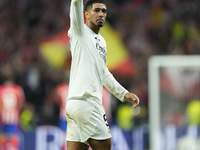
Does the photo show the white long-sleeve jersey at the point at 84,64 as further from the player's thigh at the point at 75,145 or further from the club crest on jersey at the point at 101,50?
the player's thigh at the point at 75,145

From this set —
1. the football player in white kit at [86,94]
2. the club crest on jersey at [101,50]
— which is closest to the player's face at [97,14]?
the football player in white kit at [86,94]

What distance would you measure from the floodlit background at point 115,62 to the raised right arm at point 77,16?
5.04 metres

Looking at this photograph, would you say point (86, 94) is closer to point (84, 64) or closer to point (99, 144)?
point (84, 64)

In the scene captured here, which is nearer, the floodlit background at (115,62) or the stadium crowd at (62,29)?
the floodlit background at (115,62)

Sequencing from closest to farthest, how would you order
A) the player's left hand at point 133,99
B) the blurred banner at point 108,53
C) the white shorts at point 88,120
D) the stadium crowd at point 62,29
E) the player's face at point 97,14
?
the white shorts at point 88,120
the player's face at point 97,14
the player's left hand at point 133,99
the stadium crowd at point 62,29
the blurred banner at point 108,53

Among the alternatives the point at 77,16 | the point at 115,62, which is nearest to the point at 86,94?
the point at 77,16

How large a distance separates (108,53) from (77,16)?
796cm

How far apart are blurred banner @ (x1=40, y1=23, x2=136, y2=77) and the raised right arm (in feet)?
25.1

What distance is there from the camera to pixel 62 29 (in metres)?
12.2

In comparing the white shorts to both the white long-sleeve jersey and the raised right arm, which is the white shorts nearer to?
the white long-sleeve jersey

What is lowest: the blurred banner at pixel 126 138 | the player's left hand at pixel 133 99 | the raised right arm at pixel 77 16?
the blurred banner at pixel 126 138

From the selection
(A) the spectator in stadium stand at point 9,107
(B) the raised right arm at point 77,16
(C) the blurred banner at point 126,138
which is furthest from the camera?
(A) the spectator in stadium stand at point 9,107

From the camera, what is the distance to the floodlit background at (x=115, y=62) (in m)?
8.38

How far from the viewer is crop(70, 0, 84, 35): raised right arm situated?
3242mm
